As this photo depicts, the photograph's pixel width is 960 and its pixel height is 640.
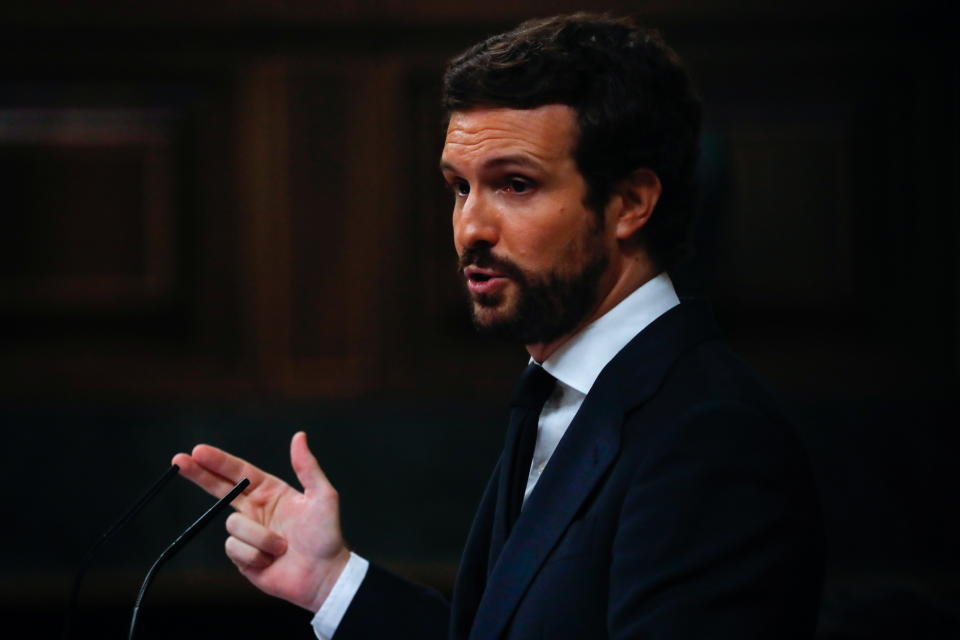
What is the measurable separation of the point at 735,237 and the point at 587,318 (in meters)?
2.36

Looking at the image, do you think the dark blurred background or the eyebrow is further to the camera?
the dark blurred background

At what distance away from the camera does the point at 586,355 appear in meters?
1.60

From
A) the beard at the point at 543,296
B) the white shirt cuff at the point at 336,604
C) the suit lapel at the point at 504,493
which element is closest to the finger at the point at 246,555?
the white shirt cuff at the point at 336,604

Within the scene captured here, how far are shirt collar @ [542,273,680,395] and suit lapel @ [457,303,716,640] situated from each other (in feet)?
0.12

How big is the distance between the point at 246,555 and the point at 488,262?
0.54m

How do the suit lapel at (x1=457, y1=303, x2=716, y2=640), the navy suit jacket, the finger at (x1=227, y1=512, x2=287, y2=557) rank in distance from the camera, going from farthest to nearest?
the finger at (x1=227, y1=512, x2=287, y2=557)
the suit lapel at (x1=457, y1=303, x2=716, y2=640)
the navy suit jacket

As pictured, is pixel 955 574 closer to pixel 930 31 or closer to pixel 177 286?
pixel 930 31

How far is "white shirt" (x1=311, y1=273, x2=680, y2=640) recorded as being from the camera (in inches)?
62.4

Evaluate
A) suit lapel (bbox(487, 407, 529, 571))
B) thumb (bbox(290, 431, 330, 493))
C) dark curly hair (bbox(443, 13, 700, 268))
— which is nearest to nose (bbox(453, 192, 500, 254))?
dark curly hair (bbox(443, 13, 700, 268))

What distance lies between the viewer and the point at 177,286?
3.87 meters

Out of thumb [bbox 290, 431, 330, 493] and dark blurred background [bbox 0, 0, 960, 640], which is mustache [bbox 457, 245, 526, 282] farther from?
dark blurred background [bbox 0, 0, 960, 640]

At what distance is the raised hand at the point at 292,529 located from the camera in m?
1.76

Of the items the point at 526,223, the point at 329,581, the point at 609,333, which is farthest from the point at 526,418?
the point at 329,581

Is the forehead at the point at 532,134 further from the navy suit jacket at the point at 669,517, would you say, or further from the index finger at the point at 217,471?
the index finger at the point at 217,471
